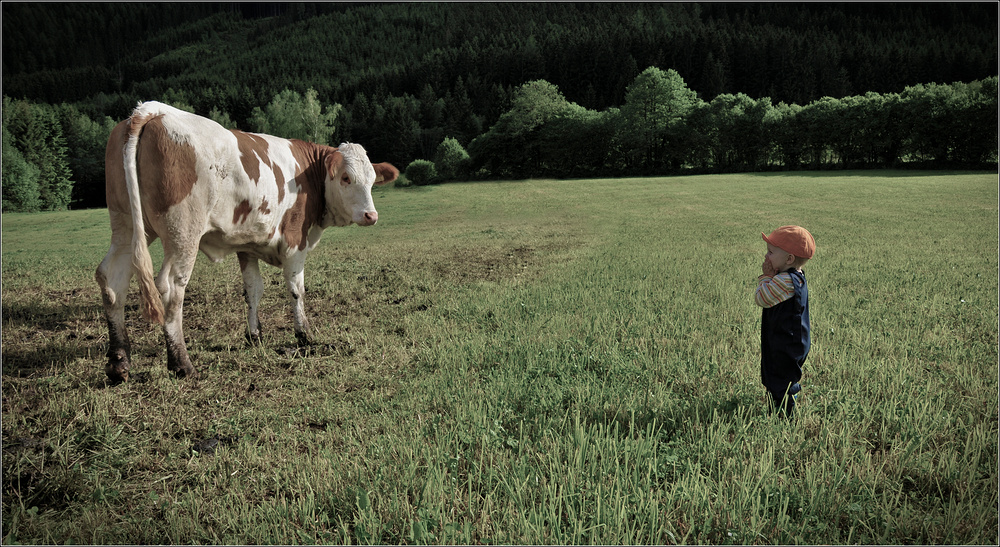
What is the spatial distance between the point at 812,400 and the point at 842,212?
22912 mm

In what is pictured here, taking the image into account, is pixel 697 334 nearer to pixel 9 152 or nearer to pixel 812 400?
pixel 812 400

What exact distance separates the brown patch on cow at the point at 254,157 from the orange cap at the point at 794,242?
533 cm

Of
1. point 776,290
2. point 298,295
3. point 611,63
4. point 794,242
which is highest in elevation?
point 611,63

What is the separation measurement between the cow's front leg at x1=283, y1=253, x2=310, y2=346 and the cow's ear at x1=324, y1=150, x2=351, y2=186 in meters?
1.17

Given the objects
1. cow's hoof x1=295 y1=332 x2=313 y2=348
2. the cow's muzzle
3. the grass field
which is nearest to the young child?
the grass field

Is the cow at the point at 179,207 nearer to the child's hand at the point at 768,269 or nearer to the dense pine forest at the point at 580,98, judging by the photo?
the child's hand at the point at 768,269

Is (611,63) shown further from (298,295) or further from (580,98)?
(298,295)

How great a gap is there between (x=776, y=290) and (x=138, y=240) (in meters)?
5.61

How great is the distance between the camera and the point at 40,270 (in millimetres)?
12203

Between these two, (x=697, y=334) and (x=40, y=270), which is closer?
(x=697, y=334)

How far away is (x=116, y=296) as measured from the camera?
521cm

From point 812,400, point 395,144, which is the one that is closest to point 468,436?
point 812,400

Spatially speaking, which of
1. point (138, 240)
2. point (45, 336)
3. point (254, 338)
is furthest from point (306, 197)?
point (45, 336)

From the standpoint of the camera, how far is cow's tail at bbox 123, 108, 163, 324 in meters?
4.73
